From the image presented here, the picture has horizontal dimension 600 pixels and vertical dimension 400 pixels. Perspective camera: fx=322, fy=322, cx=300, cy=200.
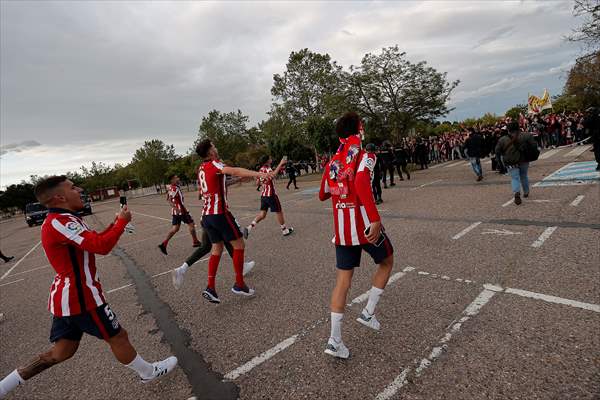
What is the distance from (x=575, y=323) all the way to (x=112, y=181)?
4064 inches

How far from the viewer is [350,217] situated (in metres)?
2.78

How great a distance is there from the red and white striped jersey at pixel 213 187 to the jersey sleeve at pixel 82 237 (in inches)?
73.7

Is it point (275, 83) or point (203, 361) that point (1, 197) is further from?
point (203, 361)

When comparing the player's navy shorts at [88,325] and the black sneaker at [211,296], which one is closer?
the player's navy shorts at [88,325]

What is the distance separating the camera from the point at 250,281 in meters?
4.96

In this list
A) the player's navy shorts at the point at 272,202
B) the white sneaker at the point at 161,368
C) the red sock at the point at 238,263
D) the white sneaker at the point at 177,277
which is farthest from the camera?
the player's navy shorts at the point at 272,202

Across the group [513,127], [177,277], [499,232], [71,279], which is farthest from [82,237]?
[513,127]

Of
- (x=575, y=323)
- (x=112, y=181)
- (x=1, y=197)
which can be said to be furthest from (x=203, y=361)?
(x=112, y=181)

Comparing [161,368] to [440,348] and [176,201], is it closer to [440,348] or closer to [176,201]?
[440,348]

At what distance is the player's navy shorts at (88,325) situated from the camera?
2.46 m

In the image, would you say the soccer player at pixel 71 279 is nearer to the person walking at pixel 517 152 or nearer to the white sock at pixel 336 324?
the white sock at pixel 336 324

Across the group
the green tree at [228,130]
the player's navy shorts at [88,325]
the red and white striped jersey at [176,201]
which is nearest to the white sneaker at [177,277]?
the player's navy shorts at [88,325]

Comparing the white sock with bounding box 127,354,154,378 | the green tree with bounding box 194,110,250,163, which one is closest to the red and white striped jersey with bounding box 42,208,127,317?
the white sock with bounding box 127,354,154,378

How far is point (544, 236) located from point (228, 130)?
50523mm
